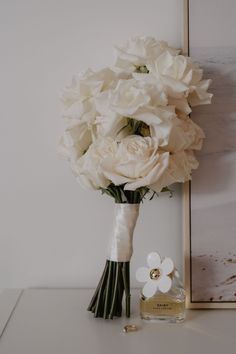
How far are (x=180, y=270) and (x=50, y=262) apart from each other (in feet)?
1.11

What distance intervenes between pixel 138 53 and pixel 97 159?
0.83 ft

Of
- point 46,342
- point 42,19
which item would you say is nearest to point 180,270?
point 46,342

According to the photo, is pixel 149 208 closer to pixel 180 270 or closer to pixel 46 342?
pixel 180 270

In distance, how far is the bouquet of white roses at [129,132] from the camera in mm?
753

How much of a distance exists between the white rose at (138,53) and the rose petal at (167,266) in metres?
0.43

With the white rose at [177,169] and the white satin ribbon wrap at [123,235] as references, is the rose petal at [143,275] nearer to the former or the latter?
the white satin ribbon wrap at [123,235]

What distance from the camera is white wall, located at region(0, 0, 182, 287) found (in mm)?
992

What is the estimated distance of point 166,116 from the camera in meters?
0.76

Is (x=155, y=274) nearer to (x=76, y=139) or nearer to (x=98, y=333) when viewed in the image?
(x=98, y=333)

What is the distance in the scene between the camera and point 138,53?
0.84 meters

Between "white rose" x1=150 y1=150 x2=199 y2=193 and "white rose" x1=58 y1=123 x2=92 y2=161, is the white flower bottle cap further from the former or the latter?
"white rose" x1=58 y1=123 x2=92 y2=161

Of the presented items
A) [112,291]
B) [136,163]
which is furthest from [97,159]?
[112,291]

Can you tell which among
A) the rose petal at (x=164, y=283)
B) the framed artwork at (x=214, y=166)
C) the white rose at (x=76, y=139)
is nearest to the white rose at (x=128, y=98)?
the white rose at (x=76, y=139)

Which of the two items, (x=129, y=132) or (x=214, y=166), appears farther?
(x=214, y=166)
